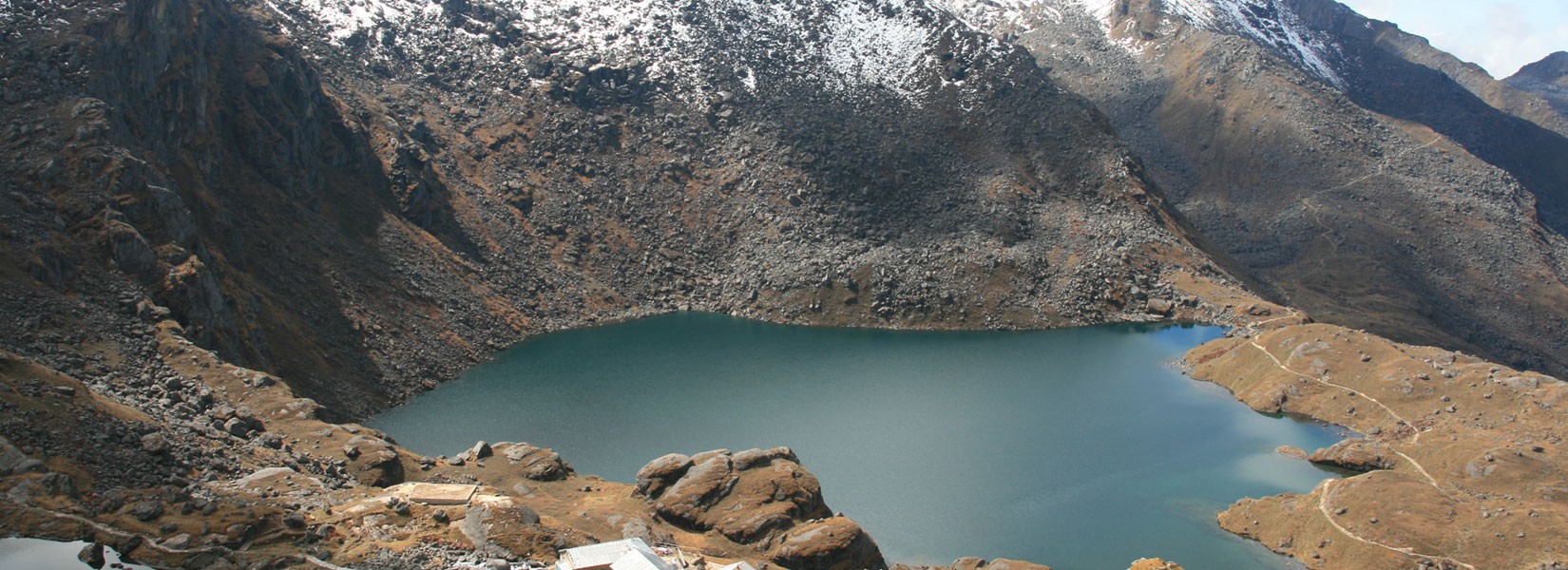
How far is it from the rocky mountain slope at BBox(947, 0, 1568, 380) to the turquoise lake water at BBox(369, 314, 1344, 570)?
164 feet

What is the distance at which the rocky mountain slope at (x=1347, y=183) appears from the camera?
12438 centimetres

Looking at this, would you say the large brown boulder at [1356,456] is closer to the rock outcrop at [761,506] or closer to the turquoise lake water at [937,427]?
the turquoise lake water at [937,427]

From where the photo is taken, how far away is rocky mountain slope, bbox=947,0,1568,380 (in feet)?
408

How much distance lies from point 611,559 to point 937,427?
1559 inches

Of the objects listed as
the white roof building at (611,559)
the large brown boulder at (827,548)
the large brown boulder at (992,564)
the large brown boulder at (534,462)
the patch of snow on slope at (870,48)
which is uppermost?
the patch of snow on slope at (870,48)

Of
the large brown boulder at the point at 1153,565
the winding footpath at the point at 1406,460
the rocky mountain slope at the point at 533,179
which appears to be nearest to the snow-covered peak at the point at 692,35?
the rocky mountain slope at the point at 533,179

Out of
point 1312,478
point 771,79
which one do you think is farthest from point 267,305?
point 771,79

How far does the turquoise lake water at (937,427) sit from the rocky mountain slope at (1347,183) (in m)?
49.9

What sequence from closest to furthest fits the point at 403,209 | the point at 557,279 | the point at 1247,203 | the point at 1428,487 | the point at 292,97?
the point at 1428,487
the point at 292,97
the point at 403,209
the point at 557,279
the point at 1247,203

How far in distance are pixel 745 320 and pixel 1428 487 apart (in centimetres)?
6554

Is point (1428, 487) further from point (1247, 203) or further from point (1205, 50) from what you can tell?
point (1205, 50)

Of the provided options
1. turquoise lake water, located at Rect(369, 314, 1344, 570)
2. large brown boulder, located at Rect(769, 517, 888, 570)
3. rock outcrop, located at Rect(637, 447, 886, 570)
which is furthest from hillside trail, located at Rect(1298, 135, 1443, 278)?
large brown boulder, located at Rect(769, 517, 888, 570)

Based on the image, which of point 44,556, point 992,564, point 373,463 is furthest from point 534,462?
point 44,556

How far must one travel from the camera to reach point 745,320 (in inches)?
4080
